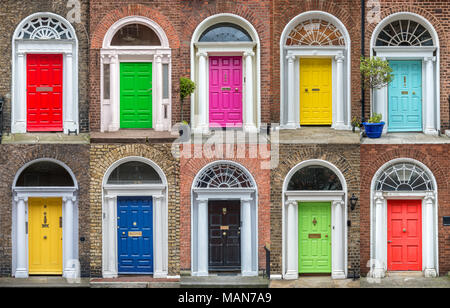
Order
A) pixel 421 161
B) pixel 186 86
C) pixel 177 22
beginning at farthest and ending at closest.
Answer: pixel 177 22, pixel 421 161, pixel 186 86

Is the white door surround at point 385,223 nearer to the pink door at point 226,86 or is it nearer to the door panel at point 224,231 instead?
the door panel at point 224,231

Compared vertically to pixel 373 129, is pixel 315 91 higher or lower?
higher

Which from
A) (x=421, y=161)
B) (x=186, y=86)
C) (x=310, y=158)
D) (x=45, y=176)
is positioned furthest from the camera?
(x=45, y=176)

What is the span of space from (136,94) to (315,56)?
144 inches

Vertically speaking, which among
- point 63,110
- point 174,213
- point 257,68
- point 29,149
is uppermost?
point 257,68

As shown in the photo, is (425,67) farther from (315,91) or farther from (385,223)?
(385,223)

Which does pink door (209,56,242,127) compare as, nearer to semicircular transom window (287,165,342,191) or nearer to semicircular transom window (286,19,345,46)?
semicircular transom window (286,19,345,46)

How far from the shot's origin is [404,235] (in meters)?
9.65

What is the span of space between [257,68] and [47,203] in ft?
16.0

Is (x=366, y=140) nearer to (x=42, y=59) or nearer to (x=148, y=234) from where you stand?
(x=148, y=234)

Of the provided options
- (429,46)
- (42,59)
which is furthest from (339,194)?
(42,59)

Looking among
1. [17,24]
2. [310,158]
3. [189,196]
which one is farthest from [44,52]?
[310,158]

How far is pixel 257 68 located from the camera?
32.2 feet

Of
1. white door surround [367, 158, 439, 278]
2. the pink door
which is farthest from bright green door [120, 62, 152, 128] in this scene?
white door surround [367, 158, 439, 278]
